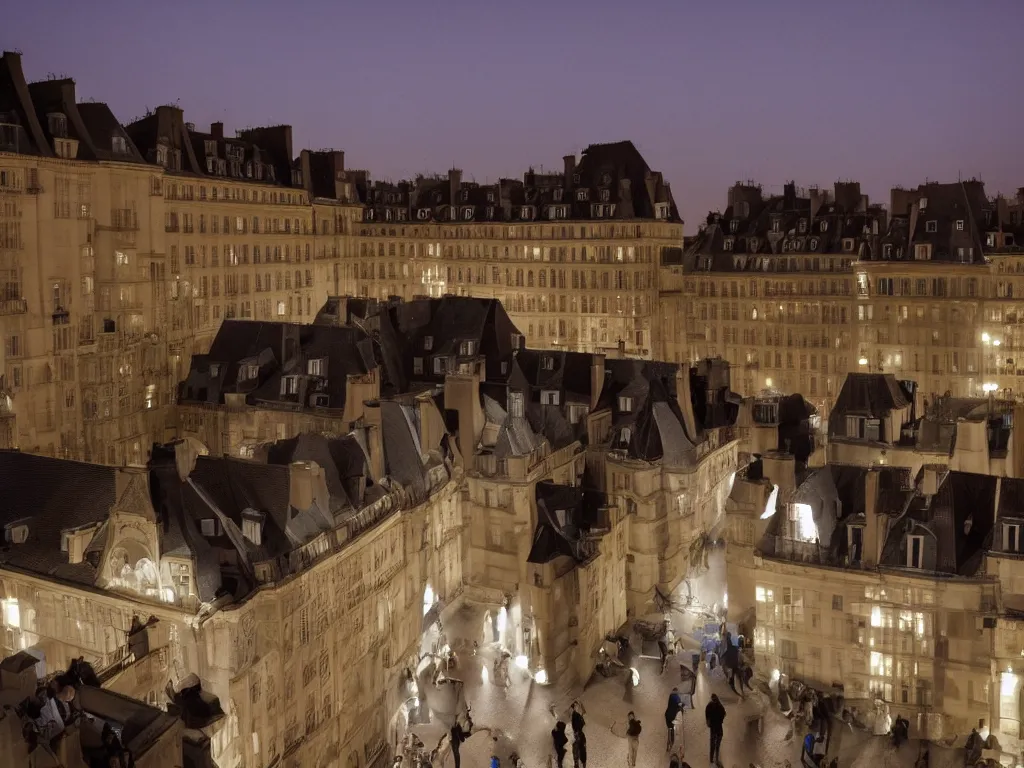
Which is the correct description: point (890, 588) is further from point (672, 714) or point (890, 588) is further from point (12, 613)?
point (12, 613)

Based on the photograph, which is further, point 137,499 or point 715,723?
point 715,723

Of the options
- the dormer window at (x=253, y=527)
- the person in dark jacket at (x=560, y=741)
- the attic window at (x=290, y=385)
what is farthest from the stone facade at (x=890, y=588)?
the attic window at (x=290, y=385)

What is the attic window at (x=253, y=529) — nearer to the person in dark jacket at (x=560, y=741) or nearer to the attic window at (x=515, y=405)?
the person in dark jacket at (x=560, y=741)

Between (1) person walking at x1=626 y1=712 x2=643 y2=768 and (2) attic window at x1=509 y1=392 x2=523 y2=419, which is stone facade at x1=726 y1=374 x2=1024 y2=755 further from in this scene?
(2) attic window at x1=509 y1=392 x2=523 y2=419

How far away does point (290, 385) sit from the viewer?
209ft

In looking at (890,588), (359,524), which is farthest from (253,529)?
(890,588)

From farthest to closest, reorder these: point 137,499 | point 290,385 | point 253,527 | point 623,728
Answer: point 290,385
point 623,728
point 253,527
point 137,499

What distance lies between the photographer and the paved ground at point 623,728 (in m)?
39.9

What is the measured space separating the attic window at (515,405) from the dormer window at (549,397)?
16.1 ft

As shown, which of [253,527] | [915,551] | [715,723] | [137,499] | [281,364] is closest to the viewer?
[137,499]

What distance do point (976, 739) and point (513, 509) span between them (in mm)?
21313

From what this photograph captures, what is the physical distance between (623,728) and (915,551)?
1307cm

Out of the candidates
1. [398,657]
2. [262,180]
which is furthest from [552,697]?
[262,180]

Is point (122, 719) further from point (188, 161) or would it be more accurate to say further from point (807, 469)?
point (188, 161)
